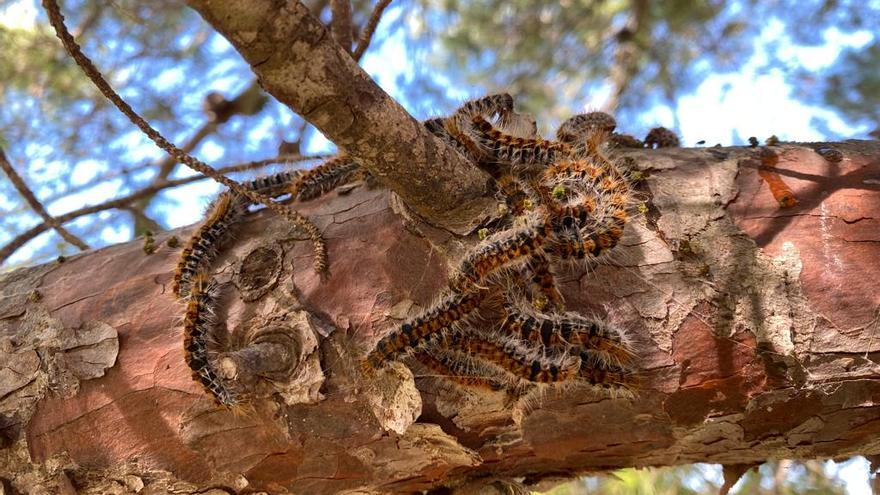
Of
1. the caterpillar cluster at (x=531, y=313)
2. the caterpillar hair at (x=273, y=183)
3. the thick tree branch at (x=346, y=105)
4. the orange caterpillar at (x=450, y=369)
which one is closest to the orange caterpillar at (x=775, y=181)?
the caterpillar cluster at (x=531, y=313)

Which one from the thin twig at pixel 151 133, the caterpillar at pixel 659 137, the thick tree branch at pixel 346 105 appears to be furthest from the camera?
the caterpillar at pixel 659 137

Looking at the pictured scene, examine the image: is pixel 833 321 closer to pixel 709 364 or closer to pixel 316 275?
pixel 709 364

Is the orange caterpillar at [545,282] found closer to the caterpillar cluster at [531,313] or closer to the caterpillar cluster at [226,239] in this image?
the caterpillar cluster at [531,313]

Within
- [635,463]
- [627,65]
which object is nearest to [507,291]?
[635,463]

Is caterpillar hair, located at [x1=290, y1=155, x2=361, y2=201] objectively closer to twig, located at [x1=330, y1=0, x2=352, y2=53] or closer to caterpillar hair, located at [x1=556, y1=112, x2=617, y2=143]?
caterpillar hair, located at [x1=556, y1=112, x2=617, y2=143]

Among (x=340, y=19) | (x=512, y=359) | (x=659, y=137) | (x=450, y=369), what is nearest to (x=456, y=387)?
(x=450, y=369)

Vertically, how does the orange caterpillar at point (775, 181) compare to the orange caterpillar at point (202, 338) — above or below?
above

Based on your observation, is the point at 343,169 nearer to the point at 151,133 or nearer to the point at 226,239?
the point at 226,239
